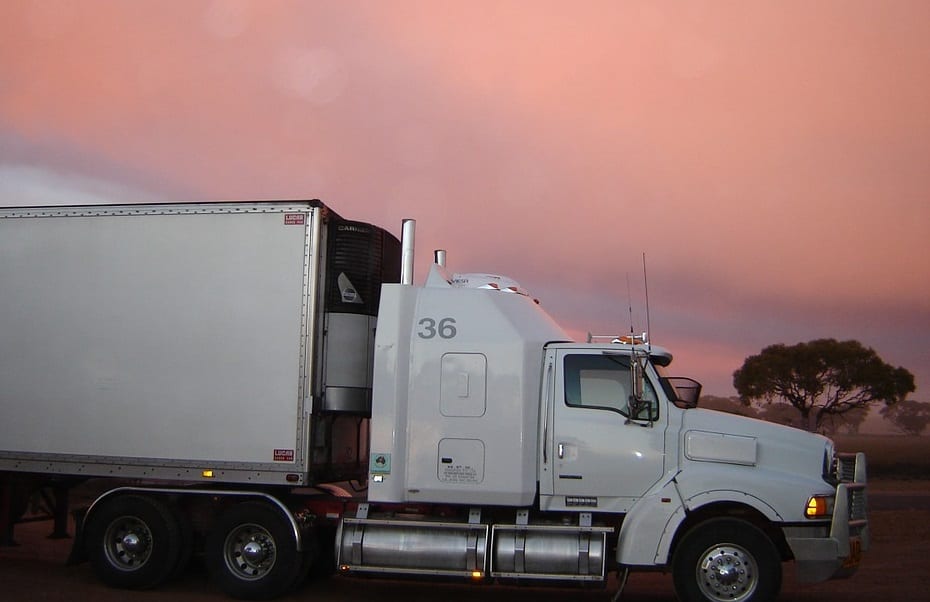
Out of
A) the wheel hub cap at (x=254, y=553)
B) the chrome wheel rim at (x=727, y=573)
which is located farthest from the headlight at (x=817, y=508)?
the wheel hub cap at (x=254, y=553)

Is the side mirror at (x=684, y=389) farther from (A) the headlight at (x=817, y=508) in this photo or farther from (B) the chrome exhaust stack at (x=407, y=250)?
(B) the chrome exhaust stack at (x=407, y=250)

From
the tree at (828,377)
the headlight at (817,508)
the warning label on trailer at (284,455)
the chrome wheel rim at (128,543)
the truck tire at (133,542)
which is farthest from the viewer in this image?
the tree at (828,377)

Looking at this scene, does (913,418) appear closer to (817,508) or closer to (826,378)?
(826,378)

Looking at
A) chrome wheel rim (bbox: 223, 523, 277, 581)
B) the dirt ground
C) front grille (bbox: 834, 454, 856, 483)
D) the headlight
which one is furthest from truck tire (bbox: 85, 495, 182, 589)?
front grille (bbox: 834, 454, 856, 483)

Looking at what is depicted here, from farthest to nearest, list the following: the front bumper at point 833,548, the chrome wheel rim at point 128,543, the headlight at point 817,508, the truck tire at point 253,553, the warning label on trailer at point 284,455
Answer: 1. the chrome wheel rim at point 128,543
2. the truck tire at point 253,553
3. the warning label on trailer at point 284,455
4. the headlight at point 817,508
5. the front bumper at point 833,548

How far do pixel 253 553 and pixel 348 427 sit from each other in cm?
182

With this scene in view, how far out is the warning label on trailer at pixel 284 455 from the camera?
10.3 m

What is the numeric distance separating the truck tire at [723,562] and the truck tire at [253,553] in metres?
4.29

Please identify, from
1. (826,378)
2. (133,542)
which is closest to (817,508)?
(133,542)

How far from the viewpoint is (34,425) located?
11047 millimetres

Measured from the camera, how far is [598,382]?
33.3ft

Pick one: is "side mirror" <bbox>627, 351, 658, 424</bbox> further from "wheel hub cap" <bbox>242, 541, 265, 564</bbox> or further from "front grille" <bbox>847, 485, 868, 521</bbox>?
"wheel hub cap" <bbox>242, 541, 265, 564</bbox>

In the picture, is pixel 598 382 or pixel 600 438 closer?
pixel 600 438

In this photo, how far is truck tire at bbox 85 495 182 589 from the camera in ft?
35.4
